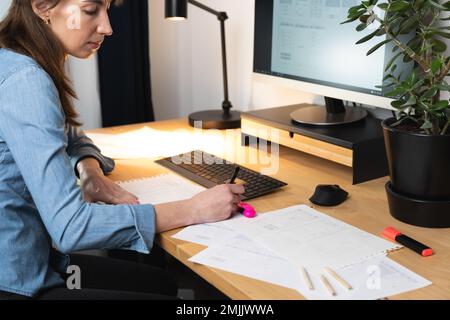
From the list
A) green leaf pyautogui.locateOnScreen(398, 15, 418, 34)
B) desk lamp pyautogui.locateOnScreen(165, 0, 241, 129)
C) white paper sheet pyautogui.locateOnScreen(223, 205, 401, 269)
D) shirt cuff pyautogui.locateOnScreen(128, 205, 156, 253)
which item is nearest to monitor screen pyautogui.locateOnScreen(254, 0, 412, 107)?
green leaf pyautogui.locateOnScreen(398, 15, 418, 34)

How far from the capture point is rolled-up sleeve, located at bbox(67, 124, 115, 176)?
1421mm

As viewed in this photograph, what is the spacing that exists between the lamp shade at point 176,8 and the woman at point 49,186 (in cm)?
62

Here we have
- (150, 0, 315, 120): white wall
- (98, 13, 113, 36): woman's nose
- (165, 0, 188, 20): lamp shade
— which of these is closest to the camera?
(98, 13, 113, 36): woman's nose

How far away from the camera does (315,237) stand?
104cm

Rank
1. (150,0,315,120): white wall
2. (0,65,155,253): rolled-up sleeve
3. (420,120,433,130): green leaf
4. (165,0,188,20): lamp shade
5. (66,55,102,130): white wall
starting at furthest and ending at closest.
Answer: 1. (66,55,102,130): white wall
2. (150,0,315,120): white wall
3. (165,0,188,20): lamp shade
4. (420,120,433,130): green leaf
5. (0,65,155,253): rolled-up sleeve

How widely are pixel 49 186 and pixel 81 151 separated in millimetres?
471

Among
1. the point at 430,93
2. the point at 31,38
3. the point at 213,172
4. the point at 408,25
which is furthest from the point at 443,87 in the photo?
the point at 31,38

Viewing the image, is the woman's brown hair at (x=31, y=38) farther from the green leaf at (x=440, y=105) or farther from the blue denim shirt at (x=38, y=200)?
the green leaf at (x=440, y=105)

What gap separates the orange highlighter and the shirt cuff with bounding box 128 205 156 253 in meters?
0.44

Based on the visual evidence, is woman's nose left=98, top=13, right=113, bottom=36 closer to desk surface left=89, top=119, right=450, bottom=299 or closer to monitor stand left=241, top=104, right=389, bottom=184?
desk surface left=89, top=119, right=450, bottom=299

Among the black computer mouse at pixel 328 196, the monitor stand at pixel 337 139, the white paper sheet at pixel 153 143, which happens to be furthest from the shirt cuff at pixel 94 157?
the black computer mouse at pixel 328 196

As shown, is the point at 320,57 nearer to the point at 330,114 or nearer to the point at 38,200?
the point at 330,114

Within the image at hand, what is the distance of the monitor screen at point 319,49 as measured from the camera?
1.36 metres

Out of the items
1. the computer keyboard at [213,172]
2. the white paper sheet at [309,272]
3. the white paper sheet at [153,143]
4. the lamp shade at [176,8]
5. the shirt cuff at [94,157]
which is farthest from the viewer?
the lamp shade at [176,8]
